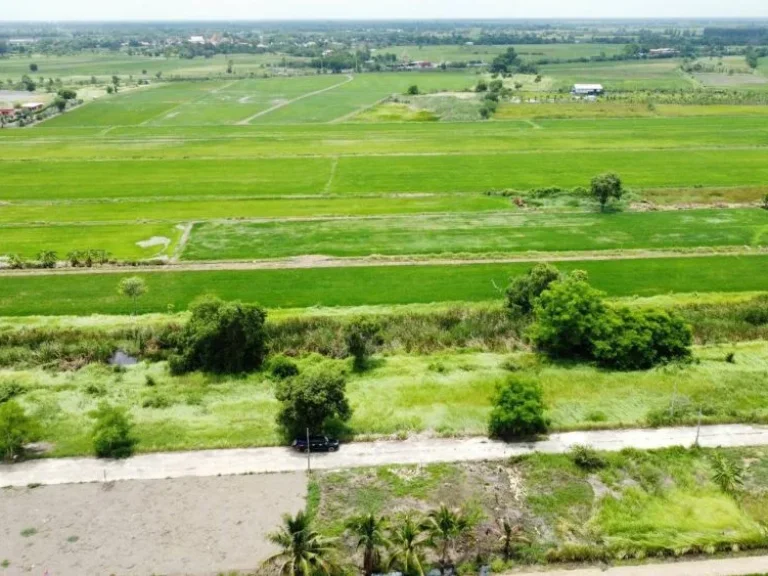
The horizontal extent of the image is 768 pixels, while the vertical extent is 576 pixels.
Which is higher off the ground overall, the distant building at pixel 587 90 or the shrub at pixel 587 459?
the distant building at pixel 587 90

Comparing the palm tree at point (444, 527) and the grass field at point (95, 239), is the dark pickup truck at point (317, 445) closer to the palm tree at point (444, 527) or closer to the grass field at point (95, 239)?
the palm tree at point (444, 527)

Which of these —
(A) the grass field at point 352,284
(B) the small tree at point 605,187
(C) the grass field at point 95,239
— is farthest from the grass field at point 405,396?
(B) the small tree at point 605,187

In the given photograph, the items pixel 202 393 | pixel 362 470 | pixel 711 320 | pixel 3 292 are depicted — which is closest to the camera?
pixel 362 470

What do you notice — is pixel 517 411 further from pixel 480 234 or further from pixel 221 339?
pixel 480 234

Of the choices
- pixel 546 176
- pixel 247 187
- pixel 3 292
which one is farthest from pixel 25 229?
pixel 546 176

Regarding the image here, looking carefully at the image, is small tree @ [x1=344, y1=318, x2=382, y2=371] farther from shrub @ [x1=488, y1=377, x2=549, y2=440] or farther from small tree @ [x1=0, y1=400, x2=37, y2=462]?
small tree @ [x1=0, y1=400, x2=37, y2=462]

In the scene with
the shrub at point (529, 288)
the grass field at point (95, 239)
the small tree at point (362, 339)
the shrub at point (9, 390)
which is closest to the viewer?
the shrub at point (9, 390)

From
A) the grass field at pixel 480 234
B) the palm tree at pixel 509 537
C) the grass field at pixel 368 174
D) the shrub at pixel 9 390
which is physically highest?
the grass field at pixel 368 174

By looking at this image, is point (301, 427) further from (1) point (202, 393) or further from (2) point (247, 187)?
(2) point (247, 187)
